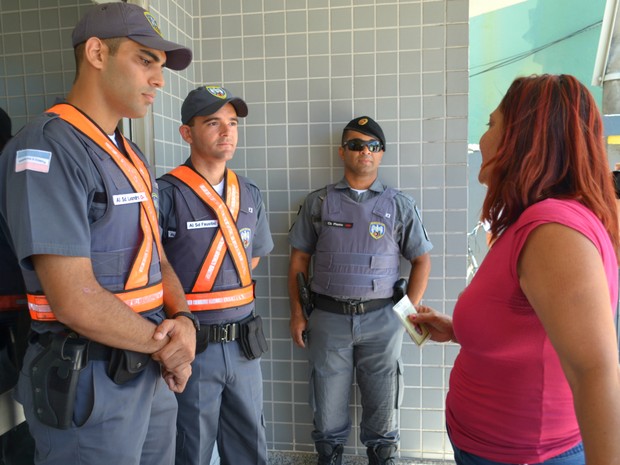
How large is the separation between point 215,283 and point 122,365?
2.61 ft

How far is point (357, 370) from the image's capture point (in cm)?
261

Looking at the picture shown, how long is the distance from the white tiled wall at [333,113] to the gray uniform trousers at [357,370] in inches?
9.8

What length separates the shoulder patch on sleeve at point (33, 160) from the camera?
1092 millimetres

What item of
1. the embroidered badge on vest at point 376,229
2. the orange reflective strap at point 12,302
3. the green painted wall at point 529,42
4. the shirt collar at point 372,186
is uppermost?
the green painted wall at point 529,42

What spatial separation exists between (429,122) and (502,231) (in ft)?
5.85

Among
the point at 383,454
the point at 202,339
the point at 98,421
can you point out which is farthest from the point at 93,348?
the point at 383,454

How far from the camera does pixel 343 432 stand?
265 centimetres

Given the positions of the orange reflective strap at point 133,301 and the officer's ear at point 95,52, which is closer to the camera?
the orange reflective strap at point 133,301

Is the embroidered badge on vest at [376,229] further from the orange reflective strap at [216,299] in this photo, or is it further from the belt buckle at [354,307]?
the orange reflective strap at [216,299]

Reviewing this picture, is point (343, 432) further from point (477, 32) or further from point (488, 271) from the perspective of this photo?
point (477, 32)

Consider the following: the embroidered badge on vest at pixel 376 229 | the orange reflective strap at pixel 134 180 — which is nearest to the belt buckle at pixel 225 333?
the orange reflective strap at pixel 134 180

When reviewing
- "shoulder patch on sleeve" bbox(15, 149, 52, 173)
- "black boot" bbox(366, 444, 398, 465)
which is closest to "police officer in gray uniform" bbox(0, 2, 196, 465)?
"shoulder patch on sleeve" bbox(15, 149, 52, 173)

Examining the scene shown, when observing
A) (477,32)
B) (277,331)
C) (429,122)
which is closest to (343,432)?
(277,331)

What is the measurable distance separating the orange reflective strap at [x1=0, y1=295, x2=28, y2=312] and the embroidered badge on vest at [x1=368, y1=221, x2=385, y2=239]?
5.48 ft
